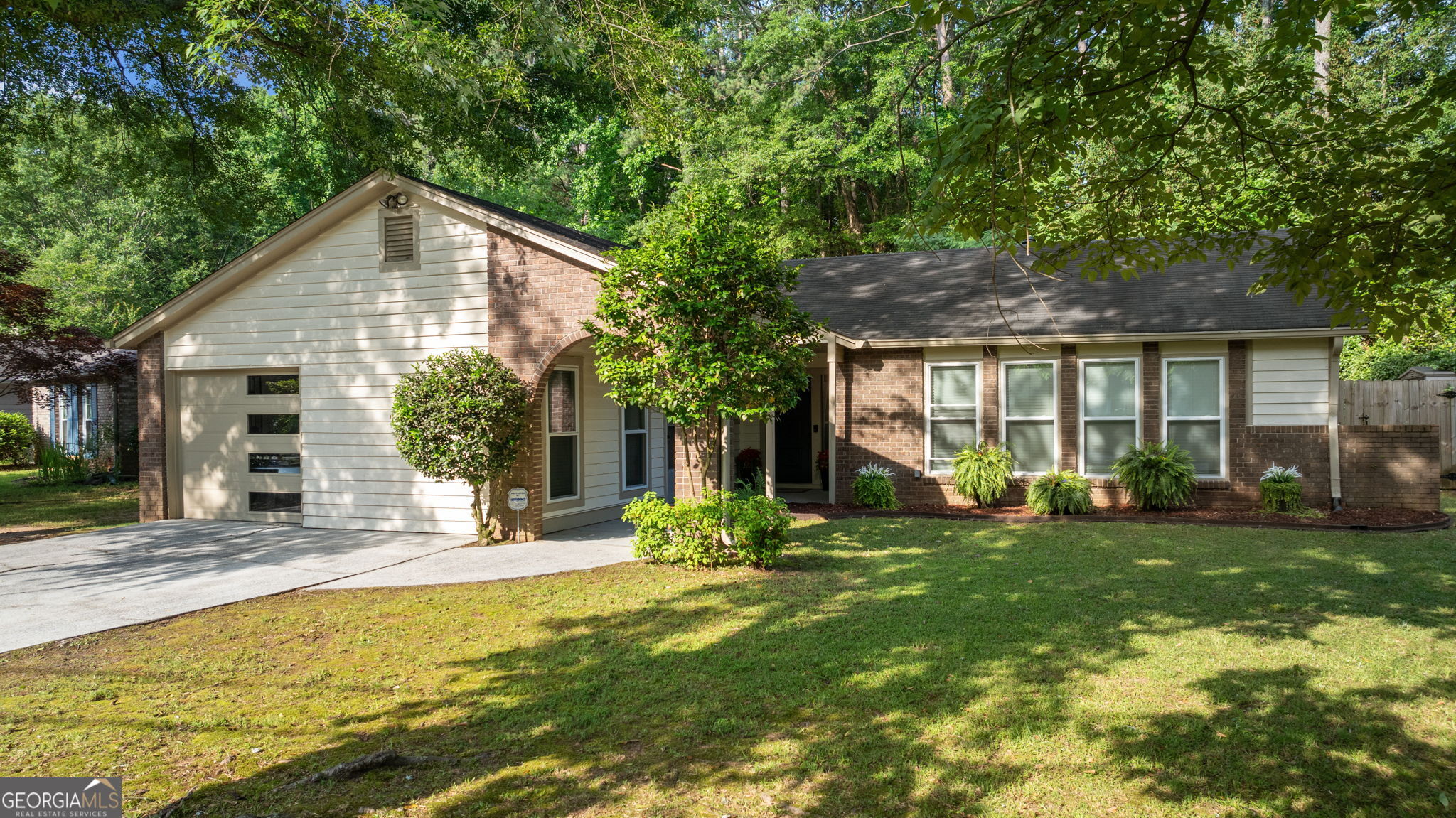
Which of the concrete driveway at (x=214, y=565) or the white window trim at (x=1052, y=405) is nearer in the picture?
the concrete driveway at (x=214, y=565)

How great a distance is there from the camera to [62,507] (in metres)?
14.5

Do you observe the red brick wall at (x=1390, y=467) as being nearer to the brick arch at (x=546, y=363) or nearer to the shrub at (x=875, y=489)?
the shrub at (x=875, y=489)

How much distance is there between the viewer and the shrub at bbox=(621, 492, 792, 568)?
8.27 meters

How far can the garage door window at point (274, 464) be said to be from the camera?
1197 centimetres

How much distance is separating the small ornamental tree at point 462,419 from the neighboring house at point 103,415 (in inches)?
435

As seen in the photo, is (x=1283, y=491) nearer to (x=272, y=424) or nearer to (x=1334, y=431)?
(x=1334, y=431)

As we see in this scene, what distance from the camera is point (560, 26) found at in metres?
9.30

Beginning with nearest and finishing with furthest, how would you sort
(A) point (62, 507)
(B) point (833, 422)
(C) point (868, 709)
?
(C) point (868, 709)
(B) point (833, 422)
(A) point (62, 507)

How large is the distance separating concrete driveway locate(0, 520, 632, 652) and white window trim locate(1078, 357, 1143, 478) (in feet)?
22.7

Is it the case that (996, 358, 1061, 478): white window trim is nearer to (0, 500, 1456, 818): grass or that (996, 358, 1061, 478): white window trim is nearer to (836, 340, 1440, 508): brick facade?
(836, 340, 1440, 508): brick facade

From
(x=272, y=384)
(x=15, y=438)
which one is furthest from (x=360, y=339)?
(x=15, y=438)

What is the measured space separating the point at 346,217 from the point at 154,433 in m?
4.57

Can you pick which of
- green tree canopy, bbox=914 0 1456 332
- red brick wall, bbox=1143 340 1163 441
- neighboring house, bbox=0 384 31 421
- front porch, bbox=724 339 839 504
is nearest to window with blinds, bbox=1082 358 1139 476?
red brick wall, bbox=1143 340 1163 441

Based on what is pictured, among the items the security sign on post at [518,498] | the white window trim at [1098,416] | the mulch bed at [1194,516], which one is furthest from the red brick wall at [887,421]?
the security sign on post at [518,498]
